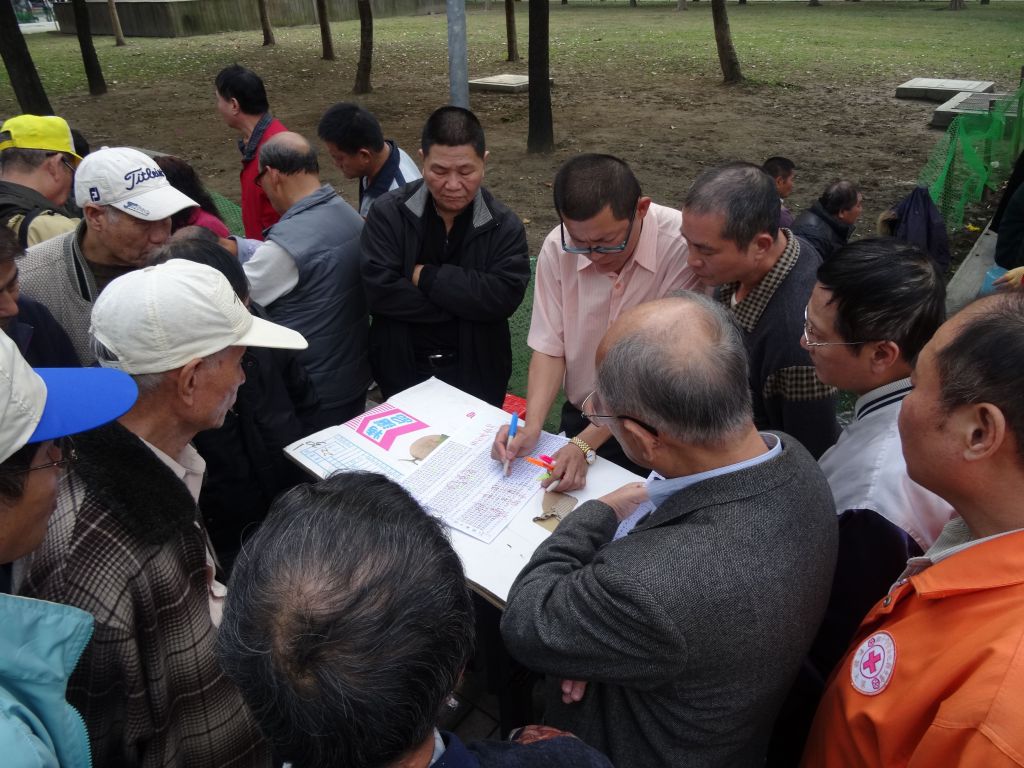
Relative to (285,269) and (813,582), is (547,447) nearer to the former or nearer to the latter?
(813,582)

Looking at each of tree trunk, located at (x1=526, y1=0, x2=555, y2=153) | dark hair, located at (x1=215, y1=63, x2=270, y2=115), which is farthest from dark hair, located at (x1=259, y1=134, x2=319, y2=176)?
tree trunk, located at (x1=526, y1=0, x2=555, y2=153)

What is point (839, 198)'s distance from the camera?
489 cm

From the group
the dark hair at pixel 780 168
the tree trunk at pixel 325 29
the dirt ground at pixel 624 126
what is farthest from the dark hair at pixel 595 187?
the tree trunk at pixel 325 29

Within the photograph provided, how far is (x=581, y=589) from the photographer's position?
1376 millimetres

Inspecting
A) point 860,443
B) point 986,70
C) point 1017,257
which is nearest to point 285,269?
point 860,443

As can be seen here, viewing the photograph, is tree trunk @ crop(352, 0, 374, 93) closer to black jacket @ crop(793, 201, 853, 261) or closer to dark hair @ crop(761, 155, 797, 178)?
dark hair @ crop(761, 155, 797, 178)

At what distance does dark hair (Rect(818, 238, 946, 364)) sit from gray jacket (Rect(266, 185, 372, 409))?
7.35ft

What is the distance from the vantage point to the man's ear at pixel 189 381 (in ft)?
5.94

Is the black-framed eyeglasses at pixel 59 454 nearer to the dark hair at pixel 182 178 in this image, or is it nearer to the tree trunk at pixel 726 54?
the dark hair at pixel 182 178

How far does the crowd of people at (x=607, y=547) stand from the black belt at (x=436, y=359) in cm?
93

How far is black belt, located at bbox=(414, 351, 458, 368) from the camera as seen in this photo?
11.0 feet

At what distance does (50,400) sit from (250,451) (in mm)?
1176

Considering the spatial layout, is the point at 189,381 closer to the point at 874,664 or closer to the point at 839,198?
the point at 874,664

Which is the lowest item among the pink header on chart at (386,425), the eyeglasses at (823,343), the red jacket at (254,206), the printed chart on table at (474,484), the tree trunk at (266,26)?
the printed chart on table at (474,484)
